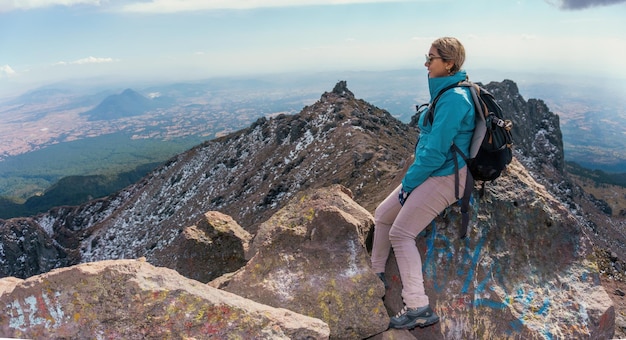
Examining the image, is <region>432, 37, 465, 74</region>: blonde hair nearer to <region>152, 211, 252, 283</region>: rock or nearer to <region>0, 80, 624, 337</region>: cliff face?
<region>0, 80, 624, 337</region>: cliff face

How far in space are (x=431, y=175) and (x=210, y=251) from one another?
1357 cm

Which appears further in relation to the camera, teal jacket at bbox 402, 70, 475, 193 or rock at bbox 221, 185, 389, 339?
rock at bbox 221, 185, 389, 339

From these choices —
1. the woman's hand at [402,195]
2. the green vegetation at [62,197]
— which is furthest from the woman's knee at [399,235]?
the green vegetation at [62,197]

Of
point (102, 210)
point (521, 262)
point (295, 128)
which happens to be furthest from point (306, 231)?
point (102, 210)

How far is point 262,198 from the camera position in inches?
2025

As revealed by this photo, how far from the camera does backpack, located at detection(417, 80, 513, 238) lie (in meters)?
7.70

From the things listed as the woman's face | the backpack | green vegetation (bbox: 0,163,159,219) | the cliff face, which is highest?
the woman's face

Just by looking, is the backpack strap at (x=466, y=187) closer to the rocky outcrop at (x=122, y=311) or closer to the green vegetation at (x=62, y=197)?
the rocky outcrop at (x=122, y=311)

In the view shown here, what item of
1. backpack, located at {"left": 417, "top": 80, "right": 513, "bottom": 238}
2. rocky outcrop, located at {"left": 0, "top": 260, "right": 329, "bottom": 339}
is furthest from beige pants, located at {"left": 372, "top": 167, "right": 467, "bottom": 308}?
rocky outcrop, located at {"left": 0, "top": 260, "right": 329, "bottom": 339}

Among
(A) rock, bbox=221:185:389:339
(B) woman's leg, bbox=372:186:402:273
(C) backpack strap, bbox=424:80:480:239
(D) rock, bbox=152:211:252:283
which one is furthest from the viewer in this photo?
(D) rock, bbox=152:211:252:283

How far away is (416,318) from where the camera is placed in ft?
26.9

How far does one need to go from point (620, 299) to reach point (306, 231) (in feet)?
75.6

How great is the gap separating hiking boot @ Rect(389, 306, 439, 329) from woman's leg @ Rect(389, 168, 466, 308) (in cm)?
13

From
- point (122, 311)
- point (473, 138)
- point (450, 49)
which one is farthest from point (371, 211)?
point (122, 311)
